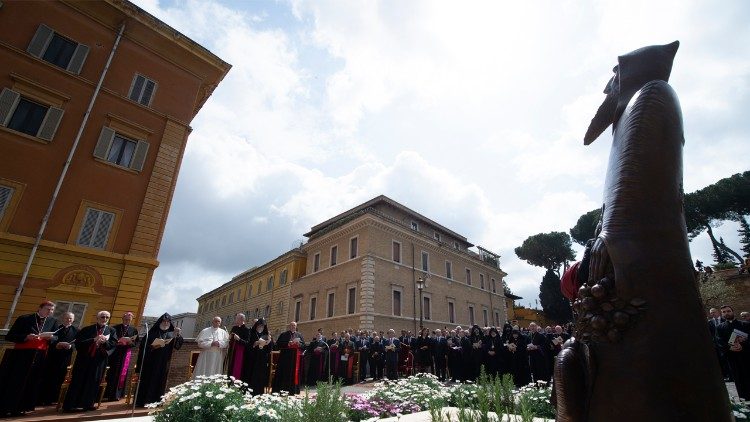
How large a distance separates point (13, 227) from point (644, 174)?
17.1 m

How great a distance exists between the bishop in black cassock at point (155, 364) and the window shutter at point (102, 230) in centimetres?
700

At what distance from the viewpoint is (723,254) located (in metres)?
35.2

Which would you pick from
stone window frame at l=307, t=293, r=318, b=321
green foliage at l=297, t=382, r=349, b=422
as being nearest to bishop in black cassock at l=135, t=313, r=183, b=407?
green foliage at l=297, t=382, r=349, b=422

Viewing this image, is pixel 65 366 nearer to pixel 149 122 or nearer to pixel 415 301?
pixel 149 122

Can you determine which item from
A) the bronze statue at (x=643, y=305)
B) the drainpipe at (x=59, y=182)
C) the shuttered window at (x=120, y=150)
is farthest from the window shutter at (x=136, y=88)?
the bronze statue at (x=643, y=305)

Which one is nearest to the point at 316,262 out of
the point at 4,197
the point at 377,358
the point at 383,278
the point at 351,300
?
the point at 351,300

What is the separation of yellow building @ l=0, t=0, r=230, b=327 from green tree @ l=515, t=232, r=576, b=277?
4516 cm

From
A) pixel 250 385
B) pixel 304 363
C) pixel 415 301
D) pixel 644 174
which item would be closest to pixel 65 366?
pixel 250 385

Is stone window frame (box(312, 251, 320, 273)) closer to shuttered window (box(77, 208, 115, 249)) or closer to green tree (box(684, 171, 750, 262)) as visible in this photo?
shuttered window (box(77, 208, 115, 249))

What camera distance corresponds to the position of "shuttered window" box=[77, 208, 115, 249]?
13227 millimetres

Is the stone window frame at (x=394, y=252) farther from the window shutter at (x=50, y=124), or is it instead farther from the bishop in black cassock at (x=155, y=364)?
the window shutter at (x=50, y=124)

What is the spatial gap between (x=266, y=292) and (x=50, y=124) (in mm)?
26029

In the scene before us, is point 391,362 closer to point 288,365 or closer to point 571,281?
point 288,365

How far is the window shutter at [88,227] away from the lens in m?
13.1
